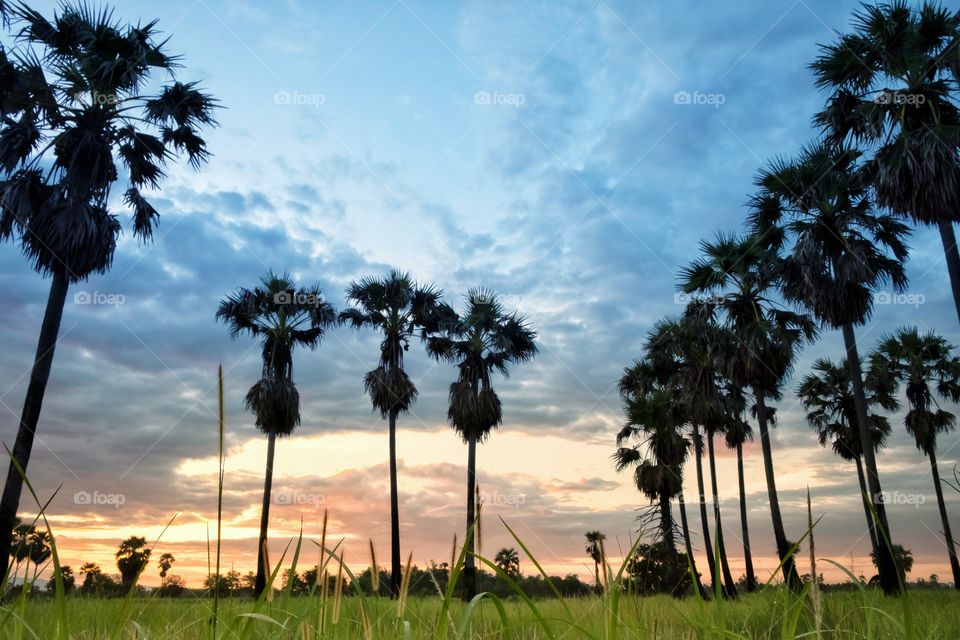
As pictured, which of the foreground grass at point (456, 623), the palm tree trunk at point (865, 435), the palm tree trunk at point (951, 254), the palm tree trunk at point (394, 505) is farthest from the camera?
the palm tree trunk at point (394, 505)

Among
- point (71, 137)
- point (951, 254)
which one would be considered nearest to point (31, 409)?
point (71, 137)

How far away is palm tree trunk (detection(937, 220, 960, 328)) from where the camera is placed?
53.4 ft

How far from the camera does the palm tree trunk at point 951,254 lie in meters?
16.3

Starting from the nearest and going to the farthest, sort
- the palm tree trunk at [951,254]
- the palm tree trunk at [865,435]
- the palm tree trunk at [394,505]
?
the palm tree trunk at [951,254] < the palm tree trunk at [865,435] < the palm tree trunk at [394,505]

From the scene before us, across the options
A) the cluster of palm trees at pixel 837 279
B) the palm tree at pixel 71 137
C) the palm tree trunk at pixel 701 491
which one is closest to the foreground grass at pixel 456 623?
the cluster of palm trees at pixel 837 279

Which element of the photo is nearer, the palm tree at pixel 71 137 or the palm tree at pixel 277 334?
the palm tree at pixel 71 137

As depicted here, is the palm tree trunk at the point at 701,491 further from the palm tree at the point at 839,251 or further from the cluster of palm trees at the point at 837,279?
the palm tree at the point at 839,251

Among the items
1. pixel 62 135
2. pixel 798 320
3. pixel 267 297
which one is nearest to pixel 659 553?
pixel 798 320

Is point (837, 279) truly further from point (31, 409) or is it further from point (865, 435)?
point (31, 409)

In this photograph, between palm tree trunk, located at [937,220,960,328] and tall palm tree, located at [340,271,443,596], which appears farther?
tall palm tree, located at [340,271,443,596]

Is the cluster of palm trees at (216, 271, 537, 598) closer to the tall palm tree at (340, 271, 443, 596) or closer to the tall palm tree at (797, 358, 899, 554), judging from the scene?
the tall palm tree at (340, 271, 443, 596)

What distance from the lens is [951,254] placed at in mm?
16516

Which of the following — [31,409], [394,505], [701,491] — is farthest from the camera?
[701,491]

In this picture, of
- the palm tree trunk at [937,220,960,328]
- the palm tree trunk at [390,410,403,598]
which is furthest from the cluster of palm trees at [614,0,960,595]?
the palm tree trunk at [390,410,403,598]
